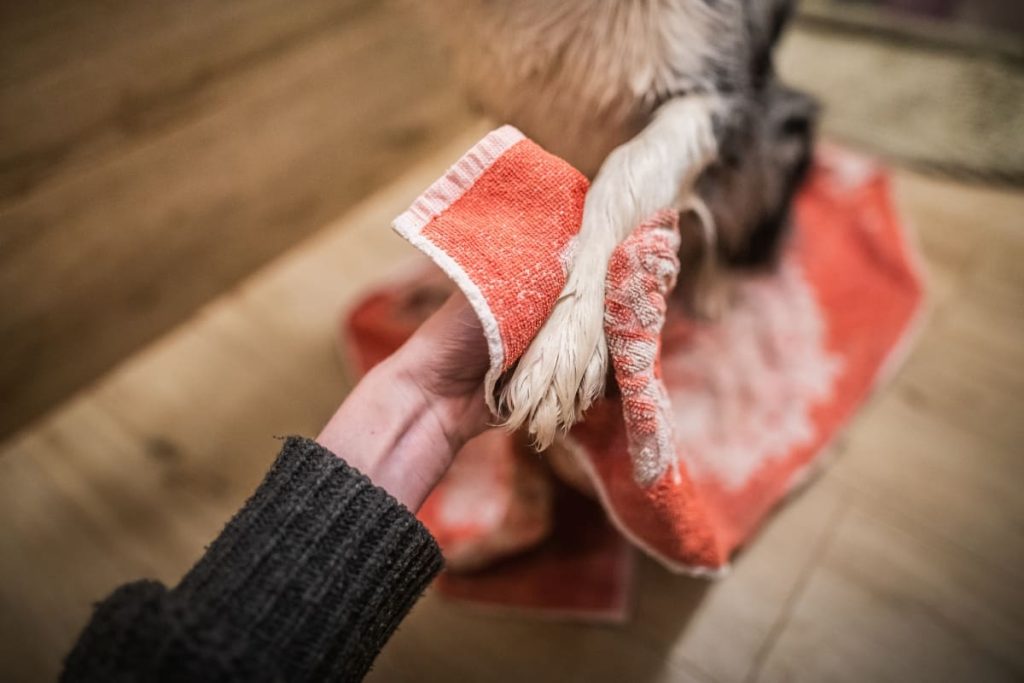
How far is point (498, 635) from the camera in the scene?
0.94 meters

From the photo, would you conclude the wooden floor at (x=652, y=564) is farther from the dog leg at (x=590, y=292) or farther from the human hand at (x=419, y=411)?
the dog leg at (x=590, y=292)

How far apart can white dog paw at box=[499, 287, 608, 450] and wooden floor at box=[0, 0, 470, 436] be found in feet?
2.83

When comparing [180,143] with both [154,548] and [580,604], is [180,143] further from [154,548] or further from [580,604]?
[580,604]

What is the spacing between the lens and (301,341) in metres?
1.30

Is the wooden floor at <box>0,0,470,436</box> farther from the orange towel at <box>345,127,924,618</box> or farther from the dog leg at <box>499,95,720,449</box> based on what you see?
the dog leg at <box>499,95,720,449</box>

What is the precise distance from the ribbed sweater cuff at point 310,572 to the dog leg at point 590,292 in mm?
163

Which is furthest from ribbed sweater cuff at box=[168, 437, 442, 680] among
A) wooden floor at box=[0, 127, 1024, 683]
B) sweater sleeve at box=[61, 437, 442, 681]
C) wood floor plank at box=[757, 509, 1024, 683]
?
wood floor plank at box=[757, 509, 1024, 683]

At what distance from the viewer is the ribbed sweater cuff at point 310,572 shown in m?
0.51

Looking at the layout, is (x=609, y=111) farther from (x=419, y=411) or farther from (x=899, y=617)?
(x=899, y=617)

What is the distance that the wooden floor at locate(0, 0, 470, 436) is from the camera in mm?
1048

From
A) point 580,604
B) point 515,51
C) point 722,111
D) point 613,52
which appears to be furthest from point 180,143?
point 580,604

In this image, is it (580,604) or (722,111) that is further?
(580,604)

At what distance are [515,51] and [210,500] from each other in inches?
34.8

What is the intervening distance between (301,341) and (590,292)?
888 mm
